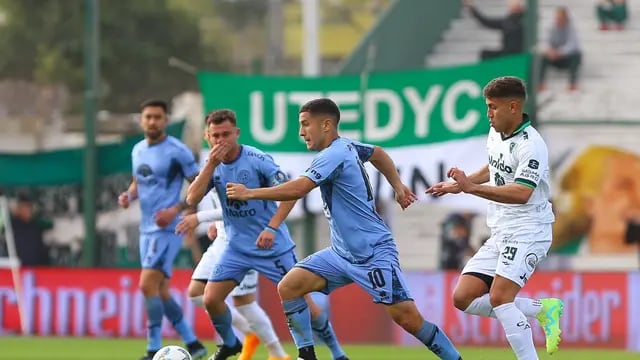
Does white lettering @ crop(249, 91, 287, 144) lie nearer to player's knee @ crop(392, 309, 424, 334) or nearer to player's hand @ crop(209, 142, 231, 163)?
player's hand @ crop(209, 142, 231, 163)

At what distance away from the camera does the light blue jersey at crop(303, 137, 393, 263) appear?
11.5m

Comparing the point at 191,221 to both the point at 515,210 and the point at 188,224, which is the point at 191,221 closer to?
the point at 188,224

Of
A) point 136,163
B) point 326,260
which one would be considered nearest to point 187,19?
point 136,163

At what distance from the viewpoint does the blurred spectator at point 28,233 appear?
878 inches

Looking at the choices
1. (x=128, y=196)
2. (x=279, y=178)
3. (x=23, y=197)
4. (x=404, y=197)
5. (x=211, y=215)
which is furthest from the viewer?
(x=23, y=197)

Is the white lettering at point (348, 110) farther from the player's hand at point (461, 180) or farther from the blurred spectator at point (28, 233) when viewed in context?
the player's hand at point (461, 180)

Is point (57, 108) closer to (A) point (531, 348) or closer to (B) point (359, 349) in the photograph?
(B) point (359, 349)

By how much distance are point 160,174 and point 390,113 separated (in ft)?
21.6

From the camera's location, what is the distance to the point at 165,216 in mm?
14750

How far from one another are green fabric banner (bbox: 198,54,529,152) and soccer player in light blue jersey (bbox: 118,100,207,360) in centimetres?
597

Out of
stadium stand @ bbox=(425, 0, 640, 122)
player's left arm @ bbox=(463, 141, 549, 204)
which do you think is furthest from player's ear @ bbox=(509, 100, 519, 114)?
stadium stand @ bbox=(425, 0, 640, 122)

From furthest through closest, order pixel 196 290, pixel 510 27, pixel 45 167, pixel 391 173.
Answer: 1. pixel 510 27
2. pixel 45 167
3. pixel 196 290
4. pixel 391 173

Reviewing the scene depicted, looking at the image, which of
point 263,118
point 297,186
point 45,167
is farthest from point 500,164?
point 45,167

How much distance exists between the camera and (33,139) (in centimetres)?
2556
